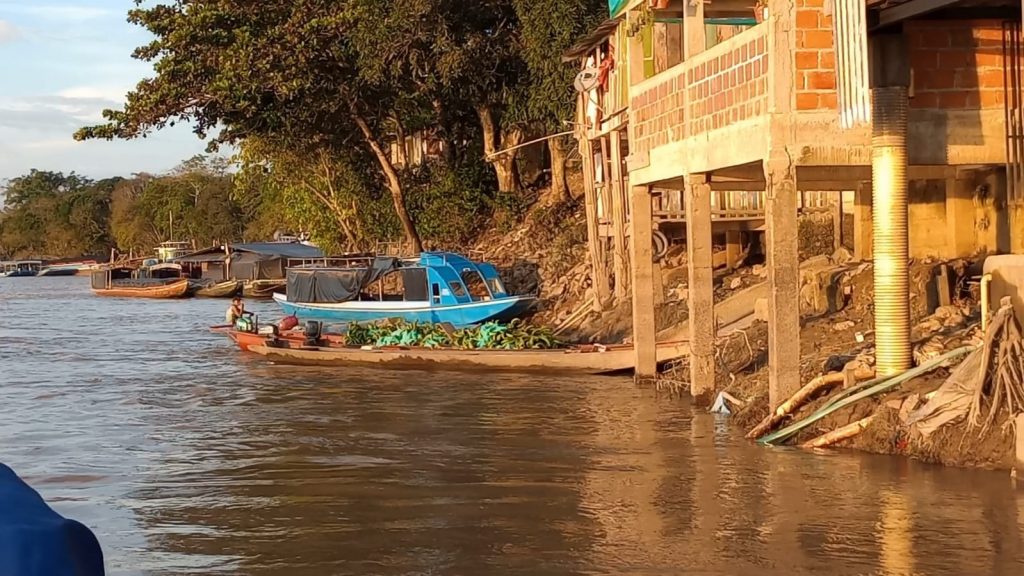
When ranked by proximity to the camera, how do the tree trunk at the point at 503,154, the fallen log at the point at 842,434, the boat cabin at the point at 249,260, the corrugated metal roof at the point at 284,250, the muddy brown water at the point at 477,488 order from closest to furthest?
the muddy brown water at the point at 477,488, the fallen log at the point at 842,434, the tree trunk at the point at 503,154, the corrugated metal roof at the point at 284,250, the boat cabin at the point at 249,260

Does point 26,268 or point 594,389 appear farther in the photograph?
point 26,268

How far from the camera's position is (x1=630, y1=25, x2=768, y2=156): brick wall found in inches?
500

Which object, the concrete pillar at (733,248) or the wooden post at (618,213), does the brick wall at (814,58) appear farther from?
the concrete pillar at (733,248)

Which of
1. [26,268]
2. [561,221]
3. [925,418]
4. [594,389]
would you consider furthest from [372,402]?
[26,268]

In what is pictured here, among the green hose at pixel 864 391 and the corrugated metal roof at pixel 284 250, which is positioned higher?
the corrugated metal roof at pixel 284 250

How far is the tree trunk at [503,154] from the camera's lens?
3775cm

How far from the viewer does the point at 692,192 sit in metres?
15.0

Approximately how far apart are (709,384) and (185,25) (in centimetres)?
2362

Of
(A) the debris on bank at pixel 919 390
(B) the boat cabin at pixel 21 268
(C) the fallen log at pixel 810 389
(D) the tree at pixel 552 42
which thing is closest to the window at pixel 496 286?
(D) the tree at pixel 552 42

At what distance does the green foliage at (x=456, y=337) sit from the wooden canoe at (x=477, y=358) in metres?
0.63

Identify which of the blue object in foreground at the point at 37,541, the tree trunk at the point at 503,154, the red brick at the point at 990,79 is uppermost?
the tree trunk at the point at 503,154

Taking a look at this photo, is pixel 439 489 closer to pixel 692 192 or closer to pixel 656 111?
pixel 692 192

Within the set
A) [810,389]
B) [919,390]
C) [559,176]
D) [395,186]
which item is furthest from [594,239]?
[395,186]

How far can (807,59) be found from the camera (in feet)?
39.8
